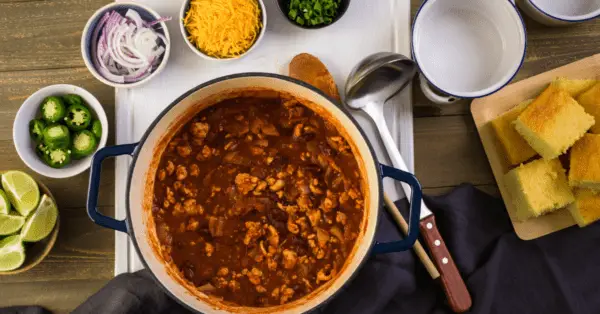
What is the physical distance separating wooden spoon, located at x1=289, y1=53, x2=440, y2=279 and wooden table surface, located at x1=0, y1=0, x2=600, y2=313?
0.20m

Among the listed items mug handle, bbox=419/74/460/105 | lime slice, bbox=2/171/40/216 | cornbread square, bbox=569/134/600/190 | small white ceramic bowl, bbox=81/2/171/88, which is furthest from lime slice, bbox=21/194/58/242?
cornbread square, bbox=569/134/600/190

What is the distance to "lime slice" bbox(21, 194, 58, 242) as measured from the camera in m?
1.73

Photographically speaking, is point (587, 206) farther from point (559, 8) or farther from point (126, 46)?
point (126, 46)

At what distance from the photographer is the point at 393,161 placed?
1.76 metres

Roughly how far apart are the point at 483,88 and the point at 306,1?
24.3 inches

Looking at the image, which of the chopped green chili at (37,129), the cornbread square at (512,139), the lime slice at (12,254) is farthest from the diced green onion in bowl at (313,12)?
the lime slice at (12,254)

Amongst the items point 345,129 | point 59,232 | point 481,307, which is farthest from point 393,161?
point 59,232

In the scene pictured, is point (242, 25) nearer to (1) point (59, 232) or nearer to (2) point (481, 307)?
(1) point (59, 232)

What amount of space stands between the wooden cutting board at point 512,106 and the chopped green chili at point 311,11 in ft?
1.80

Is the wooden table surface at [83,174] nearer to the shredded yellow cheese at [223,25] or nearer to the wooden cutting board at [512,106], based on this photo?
the wooden cutting board at [512,106]

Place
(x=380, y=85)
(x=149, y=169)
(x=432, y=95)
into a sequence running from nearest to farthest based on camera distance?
1. (x=149, y=169)
2. (x=380, y=85)
3. (x=432, y=95)

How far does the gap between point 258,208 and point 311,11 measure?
612 mm

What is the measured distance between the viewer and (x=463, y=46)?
185 cm

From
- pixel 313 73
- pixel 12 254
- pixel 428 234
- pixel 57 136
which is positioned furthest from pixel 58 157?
pixel 428 234
